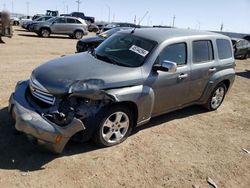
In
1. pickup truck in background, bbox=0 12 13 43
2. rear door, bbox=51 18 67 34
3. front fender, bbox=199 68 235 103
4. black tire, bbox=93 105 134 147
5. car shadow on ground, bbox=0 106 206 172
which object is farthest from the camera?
rear door, bbox=51 18 67 34

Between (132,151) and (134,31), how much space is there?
2356mm

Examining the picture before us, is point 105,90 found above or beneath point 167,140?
above

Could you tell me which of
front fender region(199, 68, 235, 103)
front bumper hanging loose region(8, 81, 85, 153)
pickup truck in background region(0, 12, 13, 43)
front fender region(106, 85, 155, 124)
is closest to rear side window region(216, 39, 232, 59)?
front fender region(199, 68, 235, 103)

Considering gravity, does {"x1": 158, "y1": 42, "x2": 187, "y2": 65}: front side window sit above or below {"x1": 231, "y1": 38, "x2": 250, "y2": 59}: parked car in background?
above

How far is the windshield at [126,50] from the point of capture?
5059 millimetres

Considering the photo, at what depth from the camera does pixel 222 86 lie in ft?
22.9

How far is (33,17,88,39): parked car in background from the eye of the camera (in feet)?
81.1

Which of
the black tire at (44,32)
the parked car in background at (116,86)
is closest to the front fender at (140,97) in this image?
the parked car in background at (116,86)

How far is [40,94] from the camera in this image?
14.5 feet

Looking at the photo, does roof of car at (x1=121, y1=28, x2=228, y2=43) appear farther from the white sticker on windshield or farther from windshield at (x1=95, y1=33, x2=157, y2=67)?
the white sticker on windshield

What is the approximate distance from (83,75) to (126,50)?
1176 mm

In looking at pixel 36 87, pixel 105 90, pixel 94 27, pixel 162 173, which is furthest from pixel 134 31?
pixel 94 27

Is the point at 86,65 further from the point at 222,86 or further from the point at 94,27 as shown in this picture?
the point at 94,27

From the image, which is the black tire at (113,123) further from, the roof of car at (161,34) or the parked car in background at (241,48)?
the parked car in background at (241,48)
